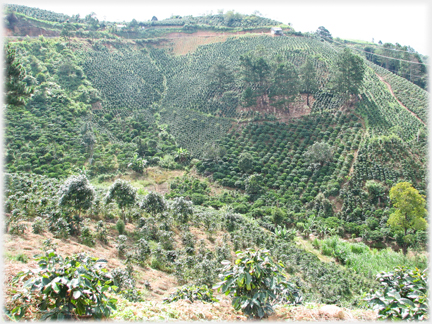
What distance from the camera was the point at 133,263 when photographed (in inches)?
547

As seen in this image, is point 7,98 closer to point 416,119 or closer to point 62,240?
point 62,240

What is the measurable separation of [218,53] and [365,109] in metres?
34.2

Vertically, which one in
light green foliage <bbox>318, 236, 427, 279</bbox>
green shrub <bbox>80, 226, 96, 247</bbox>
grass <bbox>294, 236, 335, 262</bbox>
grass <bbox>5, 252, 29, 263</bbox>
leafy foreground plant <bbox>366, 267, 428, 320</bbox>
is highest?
leafy foreground plant <bbox>366, 267, 428, 320</bbox>

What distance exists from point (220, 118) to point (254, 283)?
1513 inches

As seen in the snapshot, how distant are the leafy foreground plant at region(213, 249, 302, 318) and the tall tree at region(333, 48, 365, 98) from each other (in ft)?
130

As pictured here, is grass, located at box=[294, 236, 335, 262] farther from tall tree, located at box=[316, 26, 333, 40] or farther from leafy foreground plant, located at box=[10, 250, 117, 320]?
tall tree, located at box=[316, 26, 333, 40]

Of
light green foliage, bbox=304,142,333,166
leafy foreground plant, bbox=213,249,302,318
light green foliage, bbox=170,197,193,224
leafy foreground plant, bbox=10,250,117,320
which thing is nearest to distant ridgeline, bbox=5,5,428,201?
light green foliage, bbox=304,142,333,166

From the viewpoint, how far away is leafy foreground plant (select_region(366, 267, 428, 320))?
6453 mm

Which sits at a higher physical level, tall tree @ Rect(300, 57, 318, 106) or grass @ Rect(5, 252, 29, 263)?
tall tree @ Rect(300, 57, 318, 106)

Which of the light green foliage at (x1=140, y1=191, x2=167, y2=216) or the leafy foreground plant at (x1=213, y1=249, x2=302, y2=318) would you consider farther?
the light green foliage at (x1=140, y1=191, x2=167, y2=216)

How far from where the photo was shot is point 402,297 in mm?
7203

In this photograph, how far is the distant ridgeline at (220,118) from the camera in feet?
105

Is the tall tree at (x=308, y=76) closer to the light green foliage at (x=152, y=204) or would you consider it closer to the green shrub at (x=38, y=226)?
the light green foliage at (x=152, y=204)

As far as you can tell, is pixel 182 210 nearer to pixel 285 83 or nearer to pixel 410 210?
pixel 410 210
